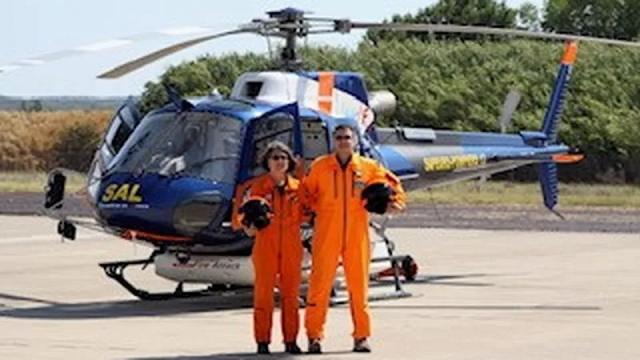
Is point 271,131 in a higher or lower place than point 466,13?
higher

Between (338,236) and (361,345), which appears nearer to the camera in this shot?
(361,345)

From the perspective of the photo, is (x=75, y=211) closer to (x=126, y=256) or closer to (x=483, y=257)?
(x=126, y=256)

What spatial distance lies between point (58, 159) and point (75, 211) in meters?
28.0

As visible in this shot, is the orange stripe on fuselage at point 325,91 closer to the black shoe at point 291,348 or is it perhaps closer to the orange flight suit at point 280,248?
the orange flight suit at point 280,248

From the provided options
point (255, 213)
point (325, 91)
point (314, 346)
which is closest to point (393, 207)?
point (255, 213)

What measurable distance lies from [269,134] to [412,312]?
2.24 m

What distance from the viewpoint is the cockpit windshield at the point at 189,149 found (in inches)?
685

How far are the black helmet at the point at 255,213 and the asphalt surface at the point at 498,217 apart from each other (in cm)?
1715

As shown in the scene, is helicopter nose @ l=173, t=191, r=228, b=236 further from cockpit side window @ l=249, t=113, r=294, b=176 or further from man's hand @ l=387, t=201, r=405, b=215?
man's hand @ l=387, t=201, r=405, b=215

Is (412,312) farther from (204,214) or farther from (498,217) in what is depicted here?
(498,217)

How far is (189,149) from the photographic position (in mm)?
17516

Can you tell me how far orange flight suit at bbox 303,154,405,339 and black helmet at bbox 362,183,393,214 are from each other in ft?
0.16

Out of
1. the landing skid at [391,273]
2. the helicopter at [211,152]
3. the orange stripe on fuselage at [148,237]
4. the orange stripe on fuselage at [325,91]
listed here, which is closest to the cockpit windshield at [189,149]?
the helicopter at [211,152]

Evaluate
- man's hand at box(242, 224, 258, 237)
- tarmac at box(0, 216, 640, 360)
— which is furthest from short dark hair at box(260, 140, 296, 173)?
tarmac at box(0, 216, 640, 360)
